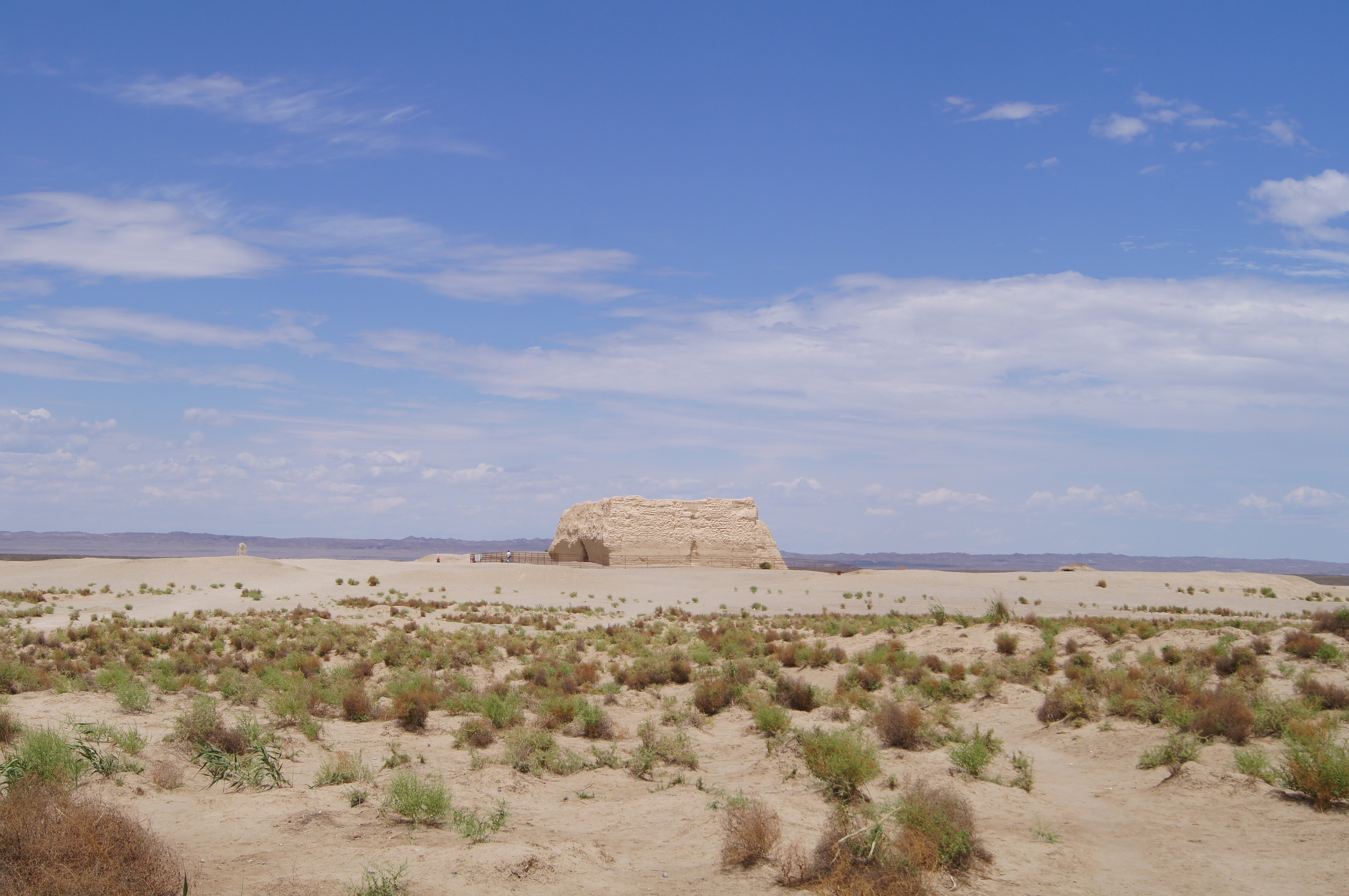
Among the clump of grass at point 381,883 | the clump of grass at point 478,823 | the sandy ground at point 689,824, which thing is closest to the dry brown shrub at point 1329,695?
the sandy ground at point 689,824

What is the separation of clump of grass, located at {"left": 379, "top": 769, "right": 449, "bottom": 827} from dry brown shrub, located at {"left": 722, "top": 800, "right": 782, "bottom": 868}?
2812 mm

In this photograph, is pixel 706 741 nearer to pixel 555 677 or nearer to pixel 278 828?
pixel 555 677

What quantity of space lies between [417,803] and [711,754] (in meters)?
5.14

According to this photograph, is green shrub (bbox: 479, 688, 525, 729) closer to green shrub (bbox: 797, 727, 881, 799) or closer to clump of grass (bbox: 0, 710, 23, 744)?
green shrub (bbox: 797, 727, 881, 799)

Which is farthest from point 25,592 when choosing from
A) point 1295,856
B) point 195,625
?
point 1295,856

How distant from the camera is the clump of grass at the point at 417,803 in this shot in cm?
815

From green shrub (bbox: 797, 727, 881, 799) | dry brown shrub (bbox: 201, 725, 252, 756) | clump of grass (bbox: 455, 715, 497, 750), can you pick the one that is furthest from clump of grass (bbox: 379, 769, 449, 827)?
Result: green shrub (bbox: 797, 727, 881, 799)

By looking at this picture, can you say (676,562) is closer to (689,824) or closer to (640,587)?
(640,587)

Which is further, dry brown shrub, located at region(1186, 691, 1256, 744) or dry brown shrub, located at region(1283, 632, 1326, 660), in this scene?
dry brown shrub, located at region(1283, 632, 1326, 660)

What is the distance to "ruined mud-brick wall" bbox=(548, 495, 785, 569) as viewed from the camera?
55.2m

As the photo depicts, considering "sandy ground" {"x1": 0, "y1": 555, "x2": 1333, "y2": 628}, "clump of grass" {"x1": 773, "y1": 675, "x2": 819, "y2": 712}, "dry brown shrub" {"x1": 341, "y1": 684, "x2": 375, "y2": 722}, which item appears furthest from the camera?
"sandy ground" {"x1": 0, "y1": 555, "x2": 1333, "y2": 628}

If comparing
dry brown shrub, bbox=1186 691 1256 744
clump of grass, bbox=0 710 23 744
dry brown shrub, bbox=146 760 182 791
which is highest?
dry brown shrub, bbox=1186 691 1256 744

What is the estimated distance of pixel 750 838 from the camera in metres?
7.46

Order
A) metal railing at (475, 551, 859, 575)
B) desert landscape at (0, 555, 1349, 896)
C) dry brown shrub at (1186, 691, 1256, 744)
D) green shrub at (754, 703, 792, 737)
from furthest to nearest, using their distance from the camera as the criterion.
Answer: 1. metal railing at (475, 551, 859, 575)
2. green shrub at (754, 703, 792, 737)
3. dry brown shrub at (1186, 691, 1256, 744)
4. desert landscape at (0, 555, 1349, 896)
